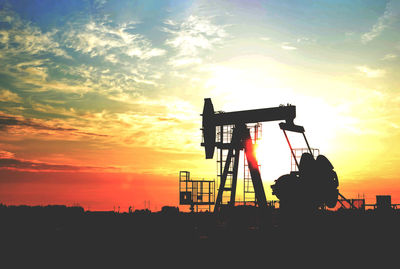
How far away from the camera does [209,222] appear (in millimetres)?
17047

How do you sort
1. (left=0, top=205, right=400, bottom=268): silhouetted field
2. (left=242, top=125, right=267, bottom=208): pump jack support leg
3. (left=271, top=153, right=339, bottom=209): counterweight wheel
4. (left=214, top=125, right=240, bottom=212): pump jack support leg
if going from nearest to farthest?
(left=0, top=205, right=400, bottom=268): silhouetted field
(left=271, top=153, right=339, bottom=209): counterweight wheel
(left=242, top=125, right=267, bottom=208): pump jack support leg
(left=214, top=125, right=240, bottom=212): pump jack support leg


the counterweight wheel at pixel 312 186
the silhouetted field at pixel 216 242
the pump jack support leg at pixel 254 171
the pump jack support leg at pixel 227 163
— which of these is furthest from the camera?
the pump jack support leg at pixel 227 163

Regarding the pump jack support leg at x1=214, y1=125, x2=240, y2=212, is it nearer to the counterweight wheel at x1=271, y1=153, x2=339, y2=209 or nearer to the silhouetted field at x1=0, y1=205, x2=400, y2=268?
the silhouetted field at x1=0, y1=205, x2=400, y2=268

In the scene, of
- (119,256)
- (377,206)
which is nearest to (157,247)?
(119,256)

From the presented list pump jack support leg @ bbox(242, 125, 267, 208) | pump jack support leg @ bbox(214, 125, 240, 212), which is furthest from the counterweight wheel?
pump jack support leg @ bbox(214, 125, 240, 212)

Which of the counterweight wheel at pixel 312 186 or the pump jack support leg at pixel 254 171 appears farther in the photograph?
the pump jack support leg at pixel 254 171

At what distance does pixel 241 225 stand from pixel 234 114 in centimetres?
494

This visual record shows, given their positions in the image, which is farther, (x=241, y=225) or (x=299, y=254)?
(x=241, y=225)

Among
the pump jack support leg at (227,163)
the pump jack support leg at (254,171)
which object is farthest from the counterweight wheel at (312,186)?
the pump jack support leg at (227,163)

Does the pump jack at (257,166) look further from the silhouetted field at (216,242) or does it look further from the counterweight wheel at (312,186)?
the silhouetted field at (216,242)

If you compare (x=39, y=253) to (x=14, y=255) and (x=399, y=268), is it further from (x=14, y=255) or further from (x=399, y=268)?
(x=399, y=268)

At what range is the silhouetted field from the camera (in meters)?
10.1

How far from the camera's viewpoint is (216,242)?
11.8 meters

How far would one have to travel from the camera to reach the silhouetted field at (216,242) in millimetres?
10148
